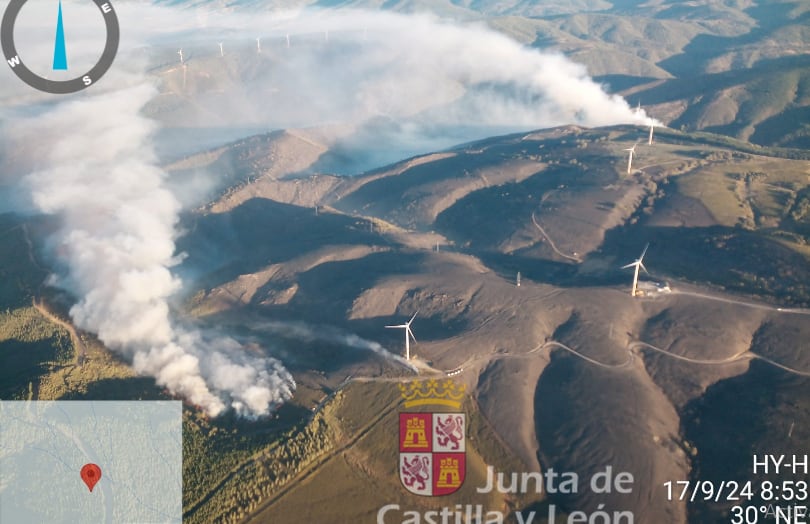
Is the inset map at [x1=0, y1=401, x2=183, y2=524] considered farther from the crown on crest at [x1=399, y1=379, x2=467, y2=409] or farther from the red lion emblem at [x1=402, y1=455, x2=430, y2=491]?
the crown on crest at [x1=399, y1=379, x2=467, y2=409]

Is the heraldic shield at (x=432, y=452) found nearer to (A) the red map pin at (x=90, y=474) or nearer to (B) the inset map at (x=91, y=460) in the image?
(B) the inset map at (x=91, y=460)

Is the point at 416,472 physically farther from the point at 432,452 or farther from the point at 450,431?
the point at 450,431

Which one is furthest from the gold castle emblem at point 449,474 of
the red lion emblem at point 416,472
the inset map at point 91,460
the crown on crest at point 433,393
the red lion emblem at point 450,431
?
the inset map at point 91,460

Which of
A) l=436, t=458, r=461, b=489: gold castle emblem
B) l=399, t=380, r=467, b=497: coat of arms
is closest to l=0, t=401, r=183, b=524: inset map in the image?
l=399, t=380, r=467, b=497: coat of arms

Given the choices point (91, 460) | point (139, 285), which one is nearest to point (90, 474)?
point (91, 460)

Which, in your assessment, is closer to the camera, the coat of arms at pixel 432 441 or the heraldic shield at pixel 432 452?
the heraldic shield at pixel 432 452

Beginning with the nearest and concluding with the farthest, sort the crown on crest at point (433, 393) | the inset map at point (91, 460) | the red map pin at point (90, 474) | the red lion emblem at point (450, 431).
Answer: the inset map at point (91, 460)
the red map pin at point (90, 474)
the red lion emblem at point (450, 431)
the crown on crest at point (433, 393)
